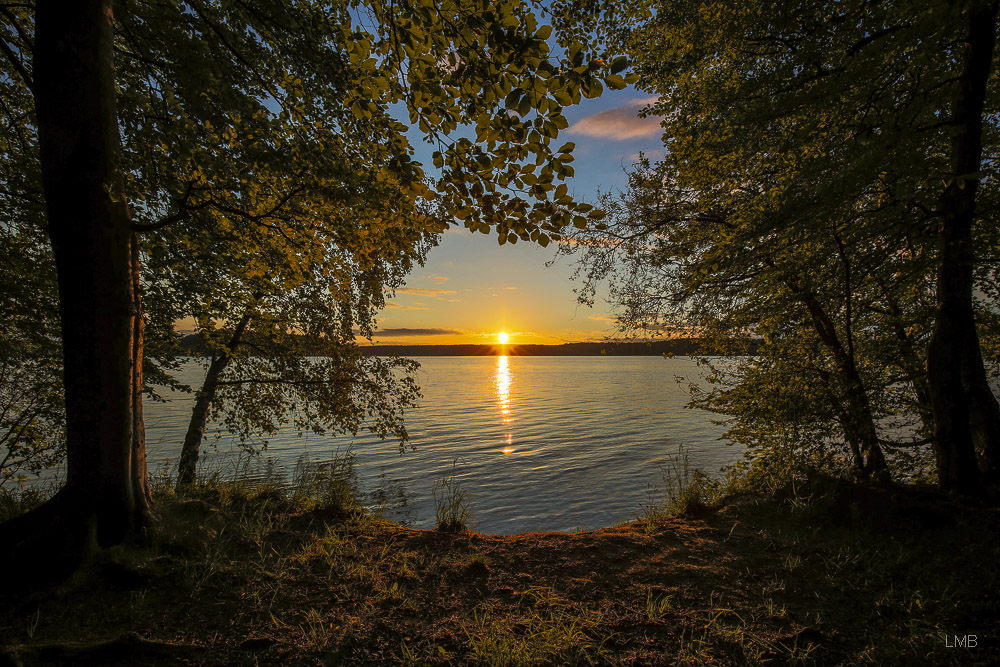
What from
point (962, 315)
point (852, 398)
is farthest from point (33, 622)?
point (852, 398)

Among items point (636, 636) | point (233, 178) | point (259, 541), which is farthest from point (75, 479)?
point (636, 636)

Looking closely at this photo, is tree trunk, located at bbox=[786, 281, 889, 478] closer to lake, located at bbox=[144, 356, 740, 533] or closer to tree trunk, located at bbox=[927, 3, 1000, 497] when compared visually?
tree trunk, located at bbox=[927, 3, 1000, 497]

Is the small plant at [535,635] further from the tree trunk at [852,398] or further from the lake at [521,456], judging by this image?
the tree trunk at [852,398]

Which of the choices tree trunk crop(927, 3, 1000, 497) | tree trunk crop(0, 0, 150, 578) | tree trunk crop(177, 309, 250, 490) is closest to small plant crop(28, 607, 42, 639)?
tree trunk crop(0, 0, 150, 578)

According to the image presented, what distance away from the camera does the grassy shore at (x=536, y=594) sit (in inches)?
122

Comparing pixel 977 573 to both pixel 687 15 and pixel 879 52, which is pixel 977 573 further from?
pixel 687 15

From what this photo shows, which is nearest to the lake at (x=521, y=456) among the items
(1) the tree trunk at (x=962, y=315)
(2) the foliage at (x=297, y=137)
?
(1) the tree trunk at (x=962, y=315)

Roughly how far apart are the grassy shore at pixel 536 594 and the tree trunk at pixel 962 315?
0.80m

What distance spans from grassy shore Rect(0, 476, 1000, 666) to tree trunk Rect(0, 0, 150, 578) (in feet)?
2.27

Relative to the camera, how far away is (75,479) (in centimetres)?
413

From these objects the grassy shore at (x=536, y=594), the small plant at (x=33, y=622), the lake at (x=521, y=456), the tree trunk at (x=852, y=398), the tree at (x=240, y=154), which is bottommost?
the lake at (x=521, y=456)

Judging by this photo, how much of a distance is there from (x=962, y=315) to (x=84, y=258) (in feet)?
33.1

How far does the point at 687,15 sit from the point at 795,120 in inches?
109

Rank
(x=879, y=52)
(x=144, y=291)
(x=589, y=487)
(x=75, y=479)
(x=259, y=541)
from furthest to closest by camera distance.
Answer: (x=589, y=487), (x=144, y=291), (x=879, y=52), (x=259, y=541), (x=75, y=479)
